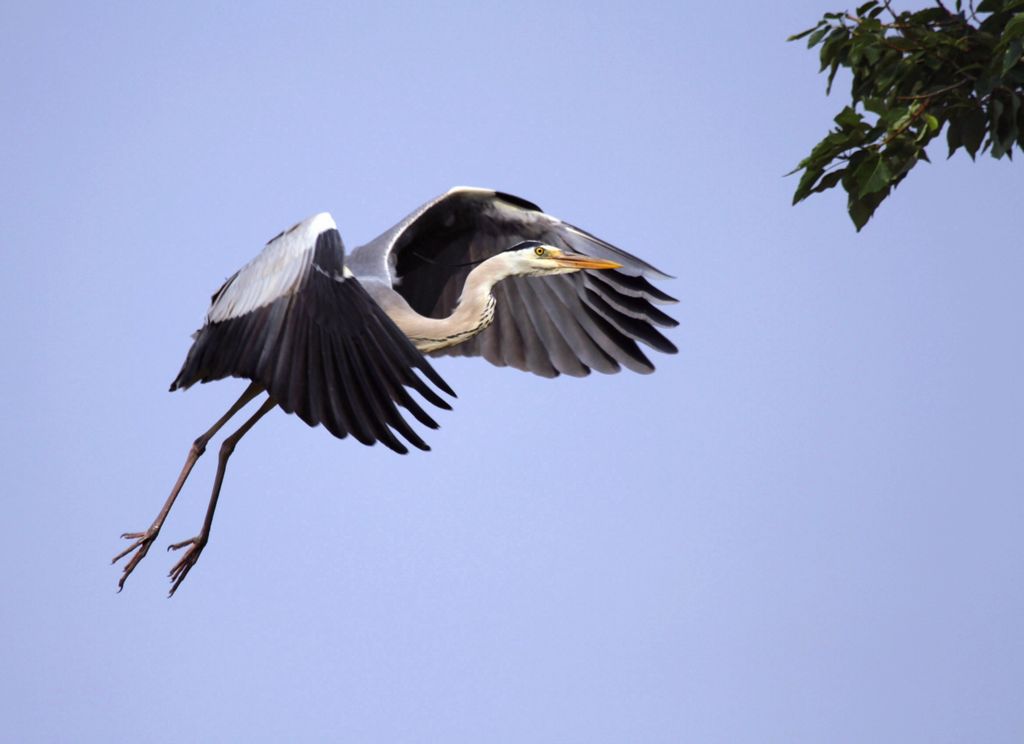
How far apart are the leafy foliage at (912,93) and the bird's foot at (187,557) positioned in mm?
4666

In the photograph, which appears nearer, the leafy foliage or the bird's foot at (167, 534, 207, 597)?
the leafy foliage

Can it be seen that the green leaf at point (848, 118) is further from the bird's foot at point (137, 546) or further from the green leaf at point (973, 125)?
the bird's foot at point (137, 546)

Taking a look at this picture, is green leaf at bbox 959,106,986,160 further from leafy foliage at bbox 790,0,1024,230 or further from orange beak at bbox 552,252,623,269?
orange beak at bbox 552,252,623,269

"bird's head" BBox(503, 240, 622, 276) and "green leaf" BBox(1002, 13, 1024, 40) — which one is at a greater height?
"bird's head" BBox(503, 240, 622, 276)

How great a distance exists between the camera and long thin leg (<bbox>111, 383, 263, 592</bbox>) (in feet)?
26.9

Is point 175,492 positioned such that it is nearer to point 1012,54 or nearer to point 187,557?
point 187,557

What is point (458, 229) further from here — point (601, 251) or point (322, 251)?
point (322, 251)

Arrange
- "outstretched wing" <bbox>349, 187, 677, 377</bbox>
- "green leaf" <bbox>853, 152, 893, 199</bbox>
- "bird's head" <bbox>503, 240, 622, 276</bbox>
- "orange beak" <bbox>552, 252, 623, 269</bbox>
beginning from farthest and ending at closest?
"outstretched wing" <bbox>349, 187, 677, 377</bbox> → "orange beak" <bbox>552, 252, 623, 269</bbox> → "bird's head" <bbox>503, 240, 622, 276</bbox> → "green leaf" <bbox>853, 152, 893, 199</bbox>

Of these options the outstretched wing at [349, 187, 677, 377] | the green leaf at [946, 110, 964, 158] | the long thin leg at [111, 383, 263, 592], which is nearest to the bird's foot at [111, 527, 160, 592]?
the long thin leg at [111, 383, 263, 592]

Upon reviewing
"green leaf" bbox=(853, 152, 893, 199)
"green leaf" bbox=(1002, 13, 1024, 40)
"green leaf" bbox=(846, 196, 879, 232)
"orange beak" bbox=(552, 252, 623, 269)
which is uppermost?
"orange beak" bbox=(552, 252, 623, 269)

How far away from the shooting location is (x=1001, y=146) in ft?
19.0

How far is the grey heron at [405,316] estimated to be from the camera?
6.64 metres

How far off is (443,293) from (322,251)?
2.74 metres

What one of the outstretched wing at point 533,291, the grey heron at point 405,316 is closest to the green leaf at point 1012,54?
the grey heron at point 405,316
